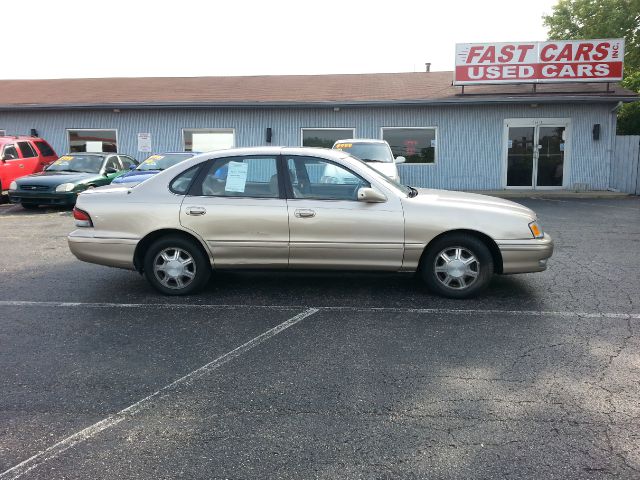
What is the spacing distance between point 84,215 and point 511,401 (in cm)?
464

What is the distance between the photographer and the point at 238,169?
236 inches

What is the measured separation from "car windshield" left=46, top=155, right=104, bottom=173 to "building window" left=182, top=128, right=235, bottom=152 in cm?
414

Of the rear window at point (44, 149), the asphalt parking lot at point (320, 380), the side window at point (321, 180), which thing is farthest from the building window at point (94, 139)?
the side window at point (321, 180)

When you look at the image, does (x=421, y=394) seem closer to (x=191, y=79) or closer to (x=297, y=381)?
(x=297, y=381)

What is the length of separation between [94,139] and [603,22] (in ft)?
94.8

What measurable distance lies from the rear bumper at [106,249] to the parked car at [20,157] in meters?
10.4

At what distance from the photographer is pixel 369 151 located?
13.1 metres

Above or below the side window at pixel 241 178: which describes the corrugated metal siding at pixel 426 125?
above

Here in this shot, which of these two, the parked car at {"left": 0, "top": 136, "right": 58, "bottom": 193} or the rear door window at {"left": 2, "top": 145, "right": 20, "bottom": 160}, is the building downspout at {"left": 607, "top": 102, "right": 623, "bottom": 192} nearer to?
the parked car at {"left": 0, "top": 136, "right": 58, "bottom": 193}

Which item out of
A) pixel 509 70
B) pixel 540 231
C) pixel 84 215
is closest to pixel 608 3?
pixel 509 70

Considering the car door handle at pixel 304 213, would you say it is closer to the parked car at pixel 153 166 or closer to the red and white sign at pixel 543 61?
the parked car at pixel 153 166

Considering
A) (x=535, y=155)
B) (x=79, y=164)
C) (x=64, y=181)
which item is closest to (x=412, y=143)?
(x=535, y=155)

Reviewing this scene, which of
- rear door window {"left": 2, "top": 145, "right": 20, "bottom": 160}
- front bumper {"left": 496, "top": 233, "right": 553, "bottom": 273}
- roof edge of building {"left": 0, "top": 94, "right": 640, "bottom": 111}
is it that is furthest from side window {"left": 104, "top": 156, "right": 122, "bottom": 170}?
front bumper {"left": 496, "top": 233, "right": 553, "bottom": 273}

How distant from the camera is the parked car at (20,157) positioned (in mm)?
14812
